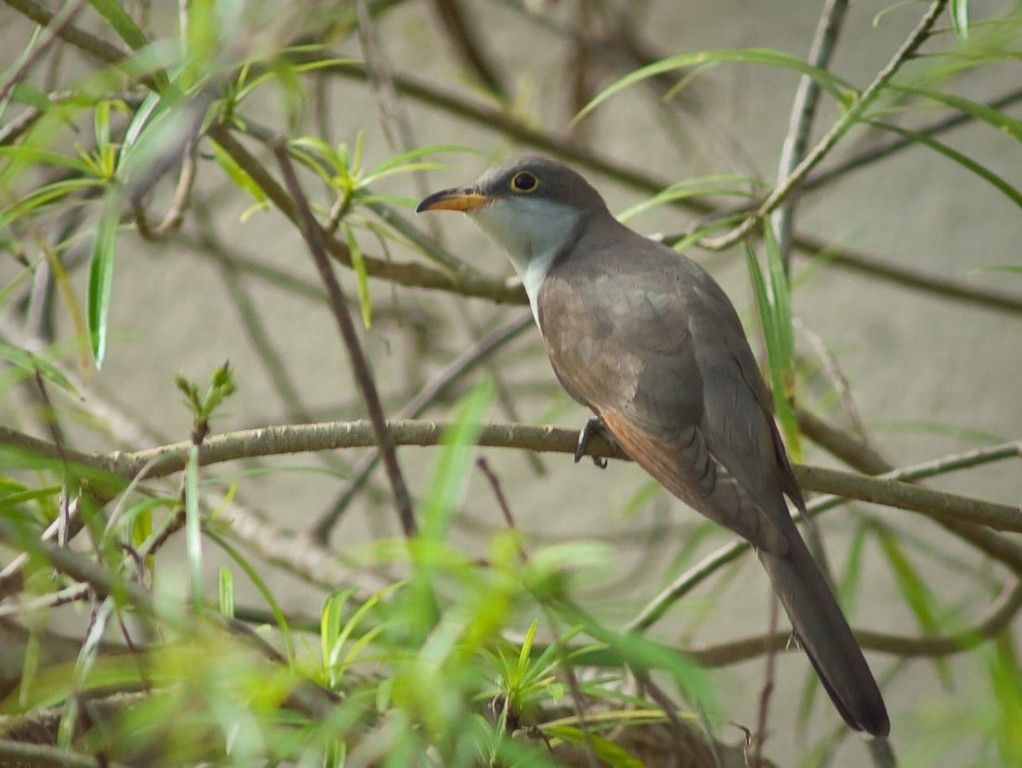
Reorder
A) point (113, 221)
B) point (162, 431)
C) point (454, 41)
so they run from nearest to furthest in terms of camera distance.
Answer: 1. point (113, 221)
2. point (454, 41)
3. point (162, 431)

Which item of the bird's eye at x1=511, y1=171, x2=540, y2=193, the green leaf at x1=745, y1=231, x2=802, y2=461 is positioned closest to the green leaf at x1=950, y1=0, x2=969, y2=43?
the green leaf at x1=745, y1=231, x2=802, y2=461

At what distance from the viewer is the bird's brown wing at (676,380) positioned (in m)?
1.92

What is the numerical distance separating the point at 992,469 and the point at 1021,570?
161 cm

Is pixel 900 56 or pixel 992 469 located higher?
pixel 900 56

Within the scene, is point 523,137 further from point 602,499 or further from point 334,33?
point 602,499

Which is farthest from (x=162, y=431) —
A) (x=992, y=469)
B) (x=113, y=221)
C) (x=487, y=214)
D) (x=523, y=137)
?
(x=113, y=221)

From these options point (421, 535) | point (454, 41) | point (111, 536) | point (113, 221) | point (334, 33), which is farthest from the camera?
point (454, 41)

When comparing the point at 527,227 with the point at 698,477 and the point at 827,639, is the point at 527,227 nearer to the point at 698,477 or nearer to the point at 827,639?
the point at 698,477

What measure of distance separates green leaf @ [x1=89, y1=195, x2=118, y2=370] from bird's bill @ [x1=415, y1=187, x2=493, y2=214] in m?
1.05

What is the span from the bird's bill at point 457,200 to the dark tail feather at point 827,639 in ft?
3.85

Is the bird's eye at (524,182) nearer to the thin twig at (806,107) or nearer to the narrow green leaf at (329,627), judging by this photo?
the thin twig at (806,107)

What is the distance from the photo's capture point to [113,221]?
155 centimetres

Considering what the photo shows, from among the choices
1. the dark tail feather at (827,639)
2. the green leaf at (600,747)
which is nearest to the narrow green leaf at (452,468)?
the green leaf at (600,747)

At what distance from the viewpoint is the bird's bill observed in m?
2.66
